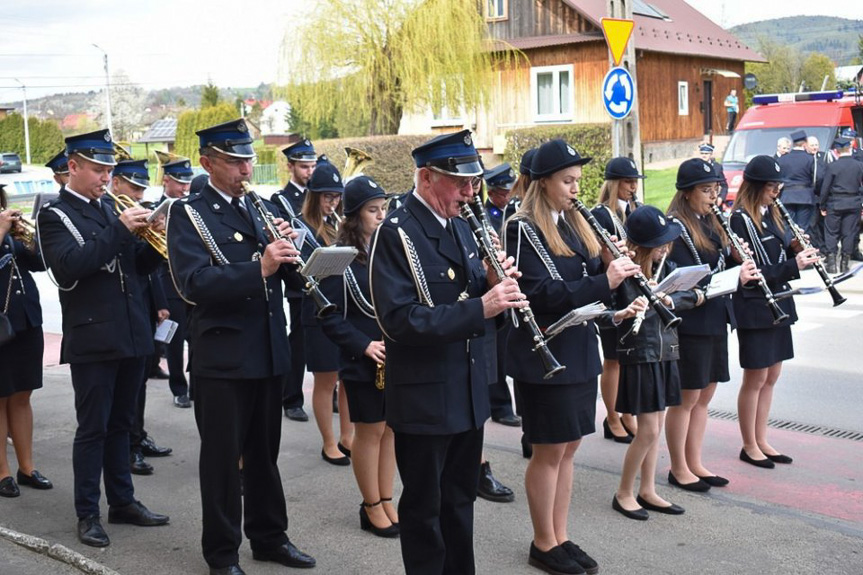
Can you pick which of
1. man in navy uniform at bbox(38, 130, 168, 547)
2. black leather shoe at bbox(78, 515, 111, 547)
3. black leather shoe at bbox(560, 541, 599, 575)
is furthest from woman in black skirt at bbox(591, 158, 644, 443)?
black leather shoe at bbox(78, 515, 111, 547)

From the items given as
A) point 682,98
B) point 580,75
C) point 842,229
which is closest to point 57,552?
point 842,229

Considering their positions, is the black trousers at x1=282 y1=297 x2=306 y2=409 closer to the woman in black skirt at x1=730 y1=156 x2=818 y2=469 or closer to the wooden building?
the woman in black skirt at x1=730 y1=156 x2=818 y2=469

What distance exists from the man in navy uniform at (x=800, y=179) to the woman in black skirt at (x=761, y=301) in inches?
429

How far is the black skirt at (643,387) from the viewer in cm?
603

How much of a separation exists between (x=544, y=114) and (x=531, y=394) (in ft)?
105

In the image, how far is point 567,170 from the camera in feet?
17.2

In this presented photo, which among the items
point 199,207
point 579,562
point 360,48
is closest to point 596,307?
point 579,562

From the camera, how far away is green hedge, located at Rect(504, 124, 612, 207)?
82.3ft

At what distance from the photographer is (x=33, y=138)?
62.1m

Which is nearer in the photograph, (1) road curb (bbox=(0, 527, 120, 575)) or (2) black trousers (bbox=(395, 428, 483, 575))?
(2) black trousers (bbox=(395, 428, 483, 575))

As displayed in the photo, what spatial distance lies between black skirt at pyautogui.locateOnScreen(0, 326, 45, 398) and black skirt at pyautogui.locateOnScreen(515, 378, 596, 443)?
11.1ft

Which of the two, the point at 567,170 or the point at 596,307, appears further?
the point at 567,170

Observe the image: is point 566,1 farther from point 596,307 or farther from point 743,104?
point 596,307

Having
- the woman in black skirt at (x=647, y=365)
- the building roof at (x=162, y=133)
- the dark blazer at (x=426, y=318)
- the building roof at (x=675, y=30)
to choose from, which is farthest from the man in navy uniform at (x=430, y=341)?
the building roof at (x=162, y=133)
